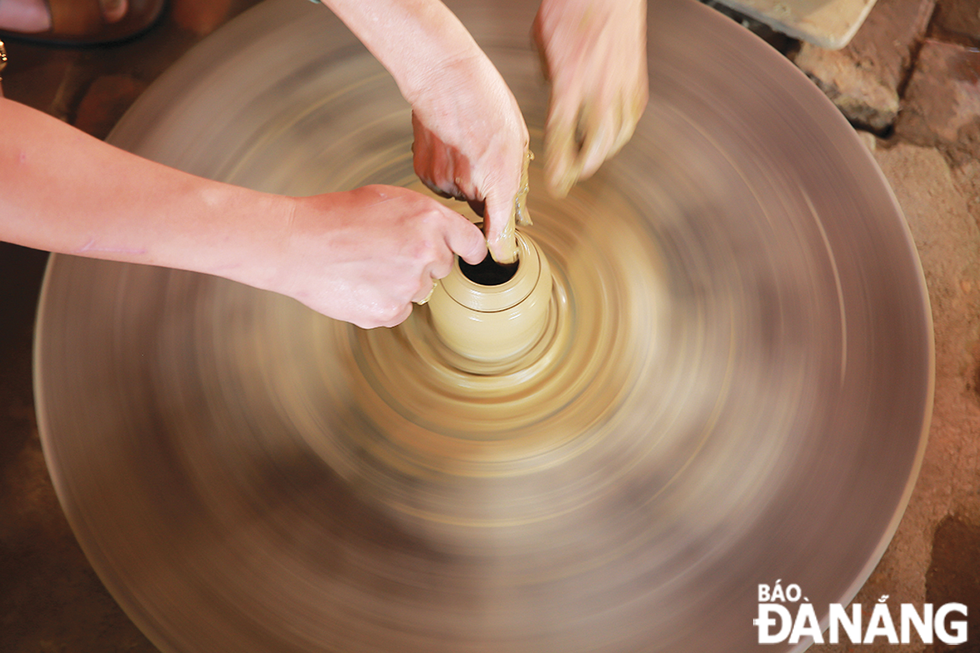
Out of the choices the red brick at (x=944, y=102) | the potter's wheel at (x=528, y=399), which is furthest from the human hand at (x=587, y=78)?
the red brick at (x=944, y=102)

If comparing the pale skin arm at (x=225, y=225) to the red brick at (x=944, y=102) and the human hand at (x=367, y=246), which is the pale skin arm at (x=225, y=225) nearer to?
the human hand at (x=367, y=246)

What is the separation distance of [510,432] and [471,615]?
0.92ft

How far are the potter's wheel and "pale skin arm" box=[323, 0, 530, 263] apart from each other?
0.22 metres

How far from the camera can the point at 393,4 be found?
39.5 inches

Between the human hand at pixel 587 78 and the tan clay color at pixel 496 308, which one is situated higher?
the human hand at pixel 587 78

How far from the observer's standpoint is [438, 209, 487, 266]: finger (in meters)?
0.99

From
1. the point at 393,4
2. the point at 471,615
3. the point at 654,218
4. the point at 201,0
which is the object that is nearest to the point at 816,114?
the point at 654,218

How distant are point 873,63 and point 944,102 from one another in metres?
0.20

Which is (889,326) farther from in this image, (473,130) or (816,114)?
(473,130)

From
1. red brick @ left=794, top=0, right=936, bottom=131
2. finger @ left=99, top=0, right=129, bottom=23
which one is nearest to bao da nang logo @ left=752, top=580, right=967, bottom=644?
red brick @ left=794, top=0, right=936, bottom=131

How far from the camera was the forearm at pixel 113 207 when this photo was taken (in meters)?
0.84

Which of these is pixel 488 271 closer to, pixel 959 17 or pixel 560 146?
pixel 560 146

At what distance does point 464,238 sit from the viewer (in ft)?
3.27

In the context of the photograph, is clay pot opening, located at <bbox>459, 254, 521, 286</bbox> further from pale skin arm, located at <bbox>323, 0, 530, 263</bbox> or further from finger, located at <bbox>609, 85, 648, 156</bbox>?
finger, located at <bbox>609, 85, 648, 156</bbox>
